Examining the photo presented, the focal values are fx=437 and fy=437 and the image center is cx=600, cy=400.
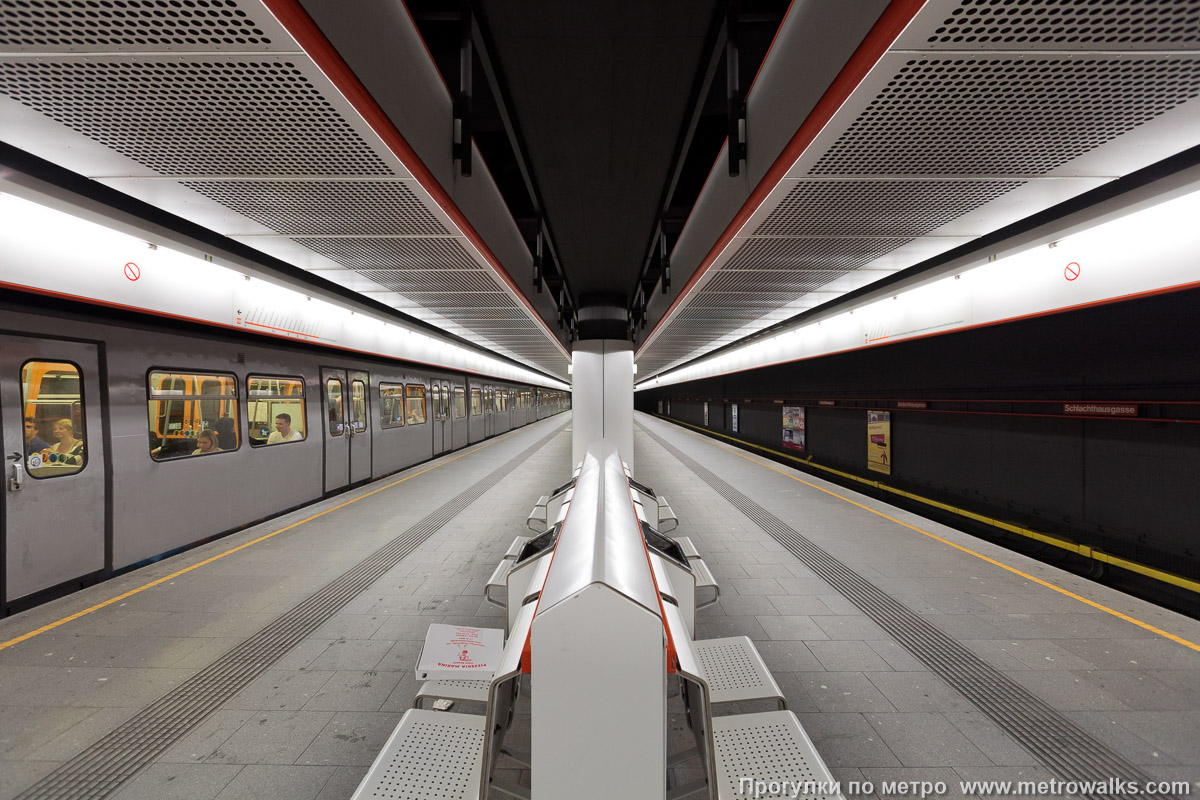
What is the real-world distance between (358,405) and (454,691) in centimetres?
722

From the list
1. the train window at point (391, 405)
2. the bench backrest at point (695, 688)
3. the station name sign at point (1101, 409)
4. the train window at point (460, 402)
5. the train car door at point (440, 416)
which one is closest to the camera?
the bench backrest at point (695, 688)

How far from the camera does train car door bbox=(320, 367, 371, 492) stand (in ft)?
23.6

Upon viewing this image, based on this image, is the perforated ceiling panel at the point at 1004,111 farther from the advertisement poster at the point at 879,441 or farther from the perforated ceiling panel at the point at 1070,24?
the advertisement poster at the point at 879,441

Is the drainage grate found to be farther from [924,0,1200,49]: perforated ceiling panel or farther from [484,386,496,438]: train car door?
[484,386,496,438]: train car door

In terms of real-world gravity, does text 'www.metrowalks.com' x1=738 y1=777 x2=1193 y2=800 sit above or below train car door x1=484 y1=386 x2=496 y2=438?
below

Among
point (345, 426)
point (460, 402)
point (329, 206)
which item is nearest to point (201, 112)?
point (329, 206)

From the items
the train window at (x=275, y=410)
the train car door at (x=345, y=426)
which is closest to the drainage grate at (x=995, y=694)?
the train window at (x=275, y=410)

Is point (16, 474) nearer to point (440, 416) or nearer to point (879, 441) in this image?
point (440, 416)

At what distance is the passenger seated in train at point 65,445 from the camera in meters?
3.67

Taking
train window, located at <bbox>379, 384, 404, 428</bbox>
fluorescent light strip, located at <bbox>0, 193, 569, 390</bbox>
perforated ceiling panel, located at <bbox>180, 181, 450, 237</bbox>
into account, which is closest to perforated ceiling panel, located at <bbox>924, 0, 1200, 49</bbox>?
perforated ceiling panel, located at <bbox>180, 181, 450, 237</bbox>

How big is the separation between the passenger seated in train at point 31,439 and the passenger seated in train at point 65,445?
3.9 inches

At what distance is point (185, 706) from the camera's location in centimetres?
237

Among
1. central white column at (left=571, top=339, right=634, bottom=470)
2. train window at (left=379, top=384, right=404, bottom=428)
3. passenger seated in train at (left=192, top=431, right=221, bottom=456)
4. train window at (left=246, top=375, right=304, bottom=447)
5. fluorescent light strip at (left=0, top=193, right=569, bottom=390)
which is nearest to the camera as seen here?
fluorescent light strip at (left=0, top=193, right=569, bottom=390)

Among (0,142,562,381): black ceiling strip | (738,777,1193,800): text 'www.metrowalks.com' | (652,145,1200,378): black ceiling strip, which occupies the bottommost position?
(738,777,1193,800): text 'www.metrowalks.com'
